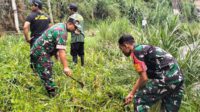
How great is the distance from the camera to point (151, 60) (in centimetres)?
443

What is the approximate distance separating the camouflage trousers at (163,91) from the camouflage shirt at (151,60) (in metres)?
0.08

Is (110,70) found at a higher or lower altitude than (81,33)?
lower

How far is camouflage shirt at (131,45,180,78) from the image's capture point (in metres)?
4.30

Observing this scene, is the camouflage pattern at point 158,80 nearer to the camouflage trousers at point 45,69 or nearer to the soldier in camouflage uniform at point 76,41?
the camouflage trousers at point 45,69

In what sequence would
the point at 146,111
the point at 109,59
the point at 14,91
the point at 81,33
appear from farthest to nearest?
the point at 109,59 < the point at 81,33 < the point at 14,91 < the point at 146,111

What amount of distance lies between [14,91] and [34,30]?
60.3 inches

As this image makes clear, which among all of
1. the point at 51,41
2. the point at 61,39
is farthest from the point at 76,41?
the point at 61,39

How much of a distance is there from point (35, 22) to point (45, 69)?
4.86 feet

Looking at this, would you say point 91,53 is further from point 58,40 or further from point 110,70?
point 58,40

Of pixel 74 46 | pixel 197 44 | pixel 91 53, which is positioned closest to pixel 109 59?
pixel 91 53

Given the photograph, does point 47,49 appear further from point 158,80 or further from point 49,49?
point 158,80

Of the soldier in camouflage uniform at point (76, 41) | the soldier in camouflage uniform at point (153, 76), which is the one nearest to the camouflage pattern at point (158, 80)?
the soldier in camouflage uniform at point (153, 76)

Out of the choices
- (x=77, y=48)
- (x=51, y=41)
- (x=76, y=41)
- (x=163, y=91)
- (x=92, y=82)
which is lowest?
(x=92, y=82)

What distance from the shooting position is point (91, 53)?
28.5 ft
